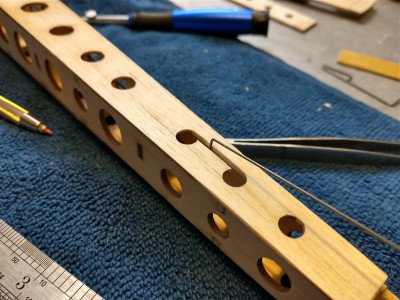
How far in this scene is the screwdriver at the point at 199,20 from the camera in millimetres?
1010

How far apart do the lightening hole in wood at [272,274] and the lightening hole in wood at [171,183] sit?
161 millimetres

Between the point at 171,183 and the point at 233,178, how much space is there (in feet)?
0.38

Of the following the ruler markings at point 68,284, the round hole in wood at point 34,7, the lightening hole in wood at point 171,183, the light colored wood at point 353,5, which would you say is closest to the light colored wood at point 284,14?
the light colored wood at point 353,5

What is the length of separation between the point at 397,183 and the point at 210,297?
15.1 inches

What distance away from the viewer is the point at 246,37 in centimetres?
110

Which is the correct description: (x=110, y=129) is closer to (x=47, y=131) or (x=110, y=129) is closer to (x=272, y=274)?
(x=47, y=131)

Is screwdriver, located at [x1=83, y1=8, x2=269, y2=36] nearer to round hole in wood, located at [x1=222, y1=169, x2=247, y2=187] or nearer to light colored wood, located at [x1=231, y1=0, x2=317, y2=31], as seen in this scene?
light colored wood, located at [x1=231, y1=0, x2=317, y2=31]

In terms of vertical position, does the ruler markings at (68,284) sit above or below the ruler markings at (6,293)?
below

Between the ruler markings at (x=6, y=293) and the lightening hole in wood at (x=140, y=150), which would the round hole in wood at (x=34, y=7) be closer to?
the lightening hole in wood at (x=140, y=150)

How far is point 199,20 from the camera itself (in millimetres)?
1018

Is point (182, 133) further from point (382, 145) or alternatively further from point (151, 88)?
point (382, 145)

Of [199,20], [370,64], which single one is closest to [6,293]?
[199,20]

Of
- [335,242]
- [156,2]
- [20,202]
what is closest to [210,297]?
[335,242]

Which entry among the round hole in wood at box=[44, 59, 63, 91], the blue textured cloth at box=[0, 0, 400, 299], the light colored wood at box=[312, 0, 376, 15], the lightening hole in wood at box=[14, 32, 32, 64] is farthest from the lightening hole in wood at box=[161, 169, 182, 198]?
the light colored wood at box=[312, 0, 376, 15]
